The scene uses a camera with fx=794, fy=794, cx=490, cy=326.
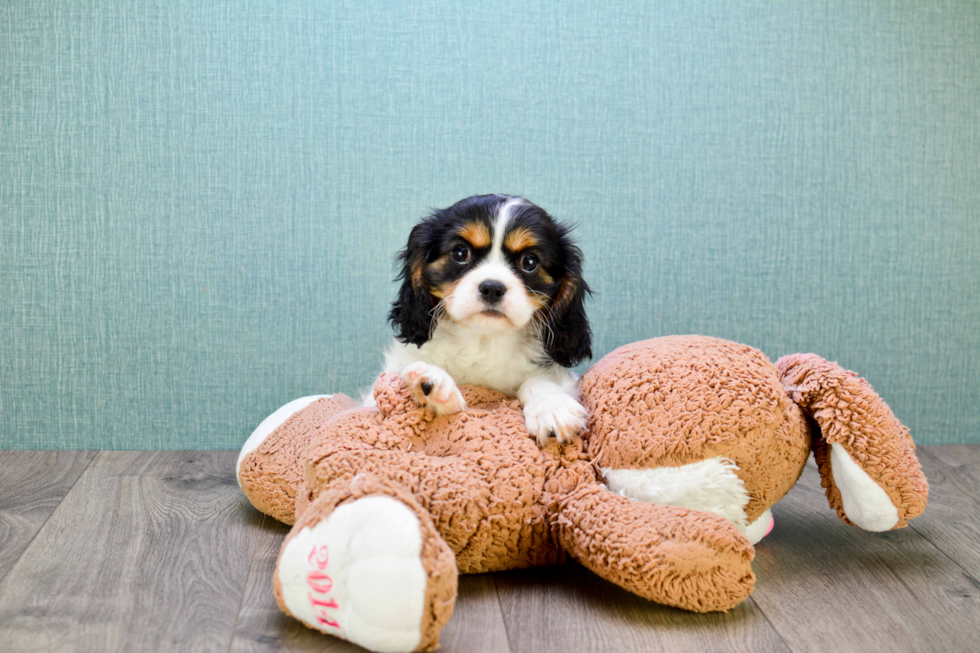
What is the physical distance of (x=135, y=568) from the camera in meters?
1.52

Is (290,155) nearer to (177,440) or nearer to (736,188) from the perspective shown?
(177,440)

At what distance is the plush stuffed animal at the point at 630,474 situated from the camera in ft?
4.14

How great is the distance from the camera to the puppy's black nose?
63.0 inches

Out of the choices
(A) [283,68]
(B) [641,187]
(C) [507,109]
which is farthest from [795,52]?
(A) [283,68]

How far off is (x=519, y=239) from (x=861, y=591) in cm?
94

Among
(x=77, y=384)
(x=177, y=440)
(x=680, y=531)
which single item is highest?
(x=680, y=531)

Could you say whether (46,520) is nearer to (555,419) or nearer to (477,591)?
(477,591)

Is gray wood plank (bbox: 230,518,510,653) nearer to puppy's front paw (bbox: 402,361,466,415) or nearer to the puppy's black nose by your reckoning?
puppy's front paw (bbox: 402,361,466,415)

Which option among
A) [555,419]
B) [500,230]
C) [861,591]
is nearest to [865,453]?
[861,591]

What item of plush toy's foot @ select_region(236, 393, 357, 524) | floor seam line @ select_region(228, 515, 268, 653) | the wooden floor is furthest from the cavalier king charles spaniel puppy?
floor seam line @ select_region(228, 515, 268, 653)

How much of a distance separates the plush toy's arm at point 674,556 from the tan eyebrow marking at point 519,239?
0.60 metres

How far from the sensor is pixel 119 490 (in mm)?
2037

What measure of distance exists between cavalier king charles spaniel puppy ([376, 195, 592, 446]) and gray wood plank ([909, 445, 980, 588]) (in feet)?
2.83

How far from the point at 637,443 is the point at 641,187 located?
4.05ft
